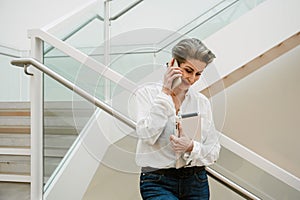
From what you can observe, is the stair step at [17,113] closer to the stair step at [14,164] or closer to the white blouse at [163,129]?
the stair step at [14,164]

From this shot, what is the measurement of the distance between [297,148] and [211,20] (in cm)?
133

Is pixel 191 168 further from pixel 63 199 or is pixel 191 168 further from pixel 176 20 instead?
pixel 176 20

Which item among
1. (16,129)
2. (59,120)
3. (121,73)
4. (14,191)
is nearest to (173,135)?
(121,73)

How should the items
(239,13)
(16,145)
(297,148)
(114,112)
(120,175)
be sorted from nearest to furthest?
(114,112), (120,175), (239,13), (16,145), (297,148)

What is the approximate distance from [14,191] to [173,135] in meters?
1.39

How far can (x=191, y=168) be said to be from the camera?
3.49 ft

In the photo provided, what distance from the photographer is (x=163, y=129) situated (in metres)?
1.01

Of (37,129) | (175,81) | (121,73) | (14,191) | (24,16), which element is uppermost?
(24,16)

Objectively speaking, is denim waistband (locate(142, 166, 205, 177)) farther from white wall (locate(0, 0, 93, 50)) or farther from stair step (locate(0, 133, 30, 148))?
white wall (locate(0, 0, 93, 50))

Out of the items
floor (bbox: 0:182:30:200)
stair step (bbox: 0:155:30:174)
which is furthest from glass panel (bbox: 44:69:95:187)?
stair step (bbox: 0:155:30:174)

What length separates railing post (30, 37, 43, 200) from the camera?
1.53 meters

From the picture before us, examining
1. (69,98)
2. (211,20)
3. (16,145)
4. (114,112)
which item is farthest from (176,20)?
(16,145)

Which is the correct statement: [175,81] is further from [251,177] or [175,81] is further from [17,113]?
[17,113]

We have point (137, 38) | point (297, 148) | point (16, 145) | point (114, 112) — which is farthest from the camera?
point (297, 148)
